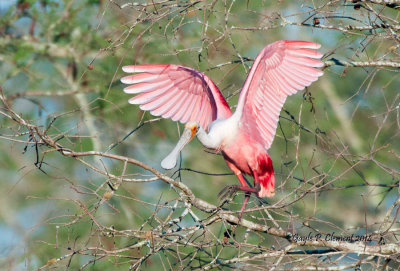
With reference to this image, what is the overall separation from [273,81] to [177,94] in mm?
443

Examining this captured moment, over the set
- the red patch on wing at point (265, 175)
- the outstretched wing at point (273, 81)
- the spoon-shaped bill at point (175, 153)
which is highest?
the outstretched wing at point (273, 81)

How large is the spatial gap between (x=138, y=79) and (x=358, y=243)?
46.0 inches

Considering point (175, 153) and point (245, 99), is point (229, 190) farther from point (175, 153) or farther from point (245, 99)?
point (245, 99)

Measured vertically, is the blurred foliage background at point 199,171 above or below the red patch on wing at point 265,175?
above

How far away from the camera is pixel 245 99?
2.46 m

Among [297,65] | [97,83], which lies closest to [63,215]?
[297,65]

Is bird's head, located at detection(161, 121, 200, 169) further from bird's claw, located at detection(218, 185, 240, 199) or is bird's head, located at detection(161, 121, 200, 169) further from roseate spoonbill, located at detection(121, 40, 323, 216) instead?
bird's claw, located at detection(218, 185, 240, 199)

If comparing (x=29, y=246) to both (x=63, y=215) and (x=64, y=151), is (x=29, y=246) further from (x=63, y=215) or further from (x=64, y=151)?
(x=64, y=151)

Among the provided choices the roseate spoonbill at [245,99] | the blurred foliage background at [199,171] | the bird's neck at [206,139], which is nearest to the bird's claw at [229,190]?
the blurred foliage background at [199,171]

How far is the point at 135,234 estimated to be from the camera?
6.13 ft

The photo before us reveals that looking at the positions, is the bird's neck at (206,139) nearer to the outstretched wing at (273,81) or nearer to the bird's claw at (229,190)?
the outstretched wing at (273,81)

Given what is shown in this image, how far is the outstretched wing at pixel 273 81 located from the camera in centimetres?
249

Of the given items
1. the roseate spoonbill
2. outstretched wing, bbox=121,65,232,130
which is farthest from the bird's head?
outstretched wing, bbox=121,65,232,130

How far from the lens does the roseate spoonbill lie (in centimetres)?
245
